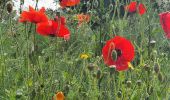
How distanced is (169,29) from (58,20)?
566 mm

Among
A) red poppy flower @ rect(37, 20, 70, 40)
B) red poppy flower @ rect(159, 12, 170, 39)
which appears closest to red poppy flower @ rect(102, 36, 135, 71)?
red poppy flower @ rect(159, 12, 170, 39)

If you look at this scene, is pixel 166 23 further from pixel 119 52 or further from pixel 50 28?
pixel 50 28

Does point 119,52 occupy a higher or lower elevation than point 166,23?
lower

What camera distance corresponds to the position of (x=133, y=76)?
2963 mm

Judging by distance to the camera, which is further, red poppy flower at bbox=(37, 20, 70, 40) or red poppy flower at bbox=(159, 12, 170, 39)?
red poppy flower at bbox=(37, 20, 70, 40)

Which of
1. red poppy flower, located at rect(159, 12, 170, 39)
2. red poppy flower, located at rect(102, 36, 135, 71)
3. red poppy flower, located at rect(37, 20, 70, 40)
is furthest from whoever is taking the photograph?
red poppy flower, located at rect(37, 20, 70, 40)

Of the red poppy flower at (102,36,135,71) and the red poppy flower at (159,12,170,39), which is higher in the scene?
the red poppy flower at (159,12,170,39)

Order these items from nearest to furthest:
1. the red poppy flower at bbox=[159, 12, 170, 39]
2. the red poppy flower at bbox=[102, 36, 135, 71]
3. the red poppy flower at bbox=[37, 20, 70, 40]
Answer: the red poppy flower at bbox=[102, 36, 135, 71] → the red poppy flower at bbox=[159, 12, 170, 39] → the red poppy flower at bbox=[37, 20, 70, 40]

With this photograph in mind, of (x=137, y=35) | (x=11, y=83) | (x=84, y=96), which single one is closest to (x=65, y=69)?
(x=11, y=83)

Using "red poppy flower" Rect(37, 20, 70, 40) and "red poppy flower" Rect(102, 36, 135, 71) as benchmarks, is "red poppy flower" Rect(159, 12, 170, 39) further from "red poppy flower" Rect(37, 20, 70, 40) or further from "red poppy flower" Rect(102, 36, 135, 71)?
"red poppy flower" Rect(37, 20, 70, 40)

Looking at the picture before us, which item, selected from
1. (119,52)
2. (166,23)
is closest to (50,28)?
(119,52)

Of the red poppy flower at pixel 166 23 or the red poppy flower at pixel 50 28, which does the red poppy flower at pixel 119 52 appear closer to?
the red poppy flower at pixel 166 23

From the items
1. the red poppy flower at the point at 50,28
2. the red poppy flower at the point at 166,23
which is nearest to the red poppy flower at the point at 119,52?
the red poppy flower at the point at 166,23

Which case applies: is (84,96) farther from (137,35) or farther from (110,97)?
(137,35)
